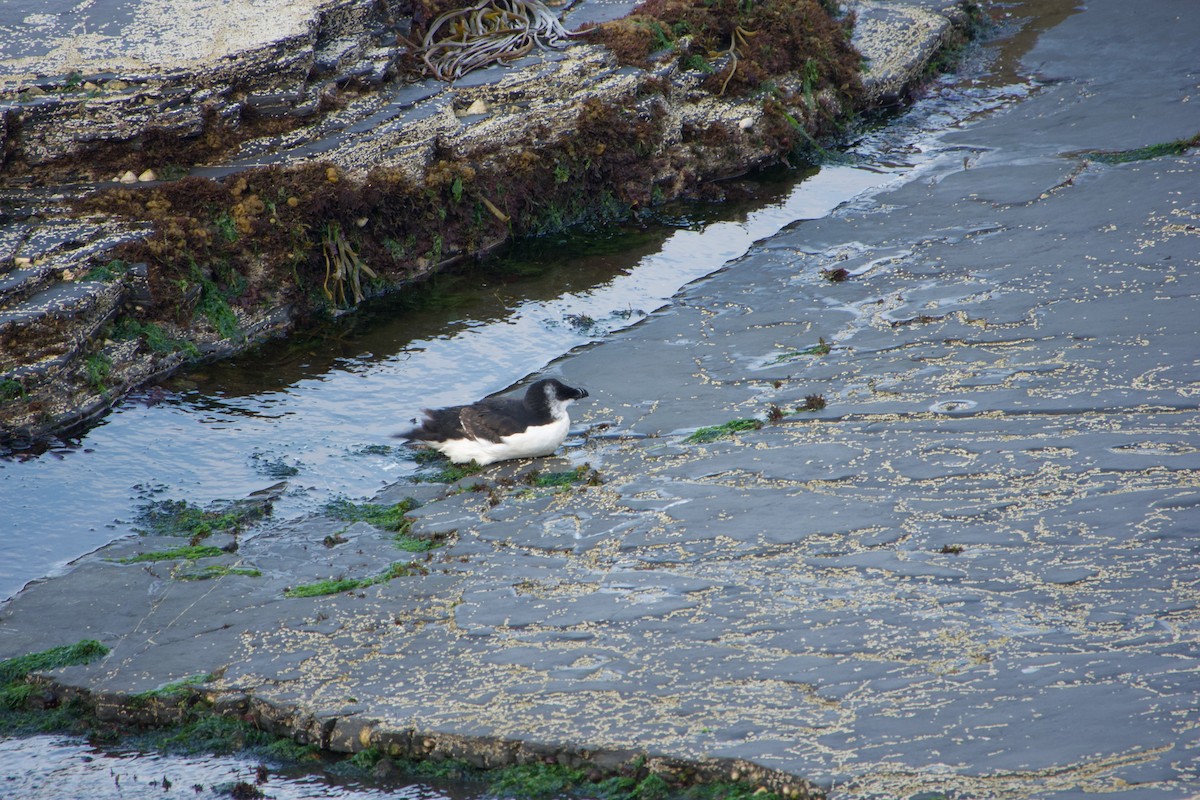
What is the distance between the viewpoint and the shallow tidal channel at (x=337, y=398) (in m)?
4.74

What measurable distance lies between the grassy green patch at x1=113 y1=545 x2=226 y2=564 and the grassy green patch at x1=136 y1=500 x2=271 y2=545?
7.0 inches

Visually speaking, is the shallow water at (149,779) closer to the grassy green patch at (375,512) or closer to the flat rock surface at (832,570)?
the flat rock surface at (832,570)

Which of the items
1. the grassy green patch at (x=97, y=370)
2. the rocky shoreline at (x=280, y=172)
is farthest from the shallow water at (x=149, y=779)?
the grassy green patch at (x=97, y=370)

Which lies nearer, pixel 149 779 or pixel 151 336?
pixel 149 779

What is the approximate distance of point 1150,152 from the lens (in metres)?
10.3

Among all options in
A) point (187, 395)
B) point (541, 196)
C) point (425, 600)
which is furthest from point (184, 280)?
point (425, 600)

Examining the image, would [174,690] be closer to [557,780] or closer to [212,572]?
[212,572]

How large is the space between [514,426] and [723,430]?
1.32m

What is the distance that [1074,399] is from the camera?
21.7 ft

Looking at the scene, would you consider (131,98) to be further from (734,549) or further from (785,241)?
(734,549)

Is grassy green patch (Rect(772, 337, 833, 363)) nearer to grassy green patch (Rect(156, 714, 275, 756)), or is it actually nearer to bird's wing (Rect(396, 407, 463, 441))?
bird's wing (Rect(396, 407, 463, 441))

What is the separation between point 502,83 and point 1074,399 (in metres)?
7.04

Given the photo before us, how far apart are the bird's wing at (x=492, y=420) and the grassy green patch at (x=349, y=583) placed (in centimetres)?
138

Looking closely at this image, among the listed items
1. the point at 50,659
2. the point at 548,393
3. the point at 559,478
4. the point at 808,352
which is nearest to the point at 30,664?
the point at 50,659
